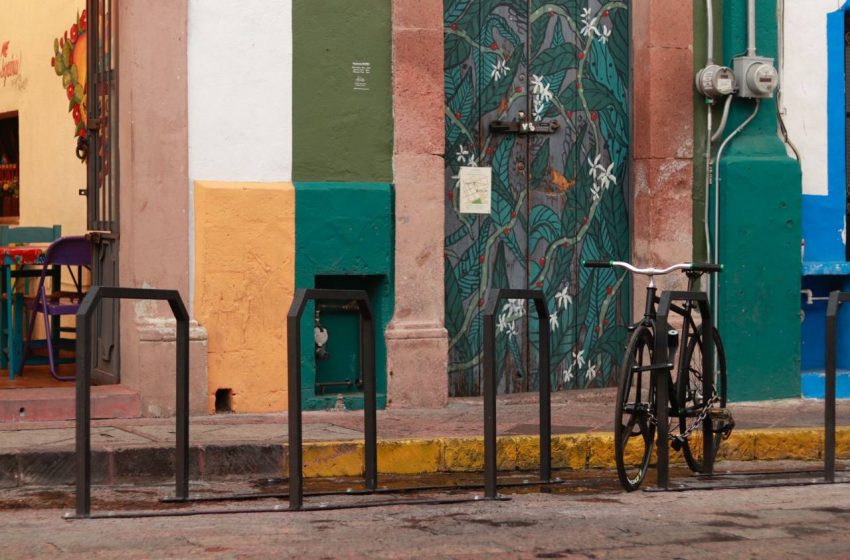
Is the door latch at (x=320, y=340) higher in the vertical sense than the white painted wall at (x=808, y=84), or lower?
lower

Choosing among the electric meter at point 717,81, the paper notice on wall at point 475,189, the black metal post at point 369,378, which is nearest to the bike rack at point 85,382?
the black metal post at point 369,378

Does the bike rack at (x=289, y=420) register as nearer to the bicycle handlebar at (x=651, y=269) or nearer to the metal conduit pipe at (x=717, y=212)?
the bicycle handlebar at (x=651, y=269)

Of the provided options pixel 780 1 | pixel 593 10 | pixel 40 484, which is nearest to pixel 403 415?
pixel 40 484

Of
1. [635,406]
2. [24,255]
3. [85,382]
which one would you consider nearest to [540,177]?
[635,406]

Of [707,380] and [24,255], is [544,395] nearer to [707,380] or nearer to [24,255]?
[707,380]

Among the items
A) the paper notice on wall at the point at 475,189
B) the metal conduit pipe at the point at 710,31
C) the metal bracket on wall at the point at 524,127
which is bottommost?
the paper notice on wall at the point at 475,189

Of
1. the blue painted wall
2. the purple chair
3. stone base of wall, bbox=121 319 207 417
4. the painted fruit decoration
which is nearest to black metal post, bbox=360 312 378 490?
stone base of wall, bbox=121 319 207 417

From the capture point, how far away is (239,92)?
33.8 ft

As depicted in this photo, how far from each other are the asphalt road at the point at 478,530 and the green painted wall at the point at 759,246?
380 centimetres

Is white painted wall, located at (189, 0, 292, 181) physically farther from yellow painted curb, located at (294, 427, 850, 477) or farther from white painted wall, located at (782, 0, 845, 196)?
white painted wall, located at (782, 0, 845, 196)

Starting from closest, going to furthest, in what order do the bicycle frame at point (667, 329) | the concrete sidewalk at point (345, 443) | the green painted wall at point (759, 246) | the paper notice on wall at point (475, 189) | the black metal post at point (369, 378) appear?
the black metal post at point (369, 378), the bicycle frame at point (667, 329), the concrete sidewalk at point (345, 443), the paper notice on wall at point (475, 189), the green painted wall at point (759, 246)

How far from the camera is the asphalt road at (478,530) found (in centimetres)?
598

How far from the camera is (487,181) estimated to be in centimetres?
1112

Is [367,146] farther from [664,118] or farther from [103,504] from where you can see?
[103,504]
